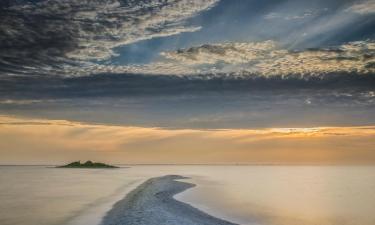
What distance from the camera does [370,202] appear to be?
63000mm

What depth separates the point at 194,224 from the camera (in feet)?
108

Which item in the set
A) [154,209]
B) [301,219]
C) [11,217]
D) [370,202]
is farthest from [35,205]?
[370,202]

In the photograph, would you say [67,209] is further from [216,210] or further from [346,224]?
[346,224]

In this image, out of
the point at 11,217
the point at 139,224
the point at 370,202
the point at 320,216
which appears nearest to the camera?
the point at 139,224

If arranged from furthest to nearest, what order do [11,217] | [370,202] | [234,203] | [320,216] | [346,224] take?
[370,202] < [234,203] < [320,216] < [346,224] < [11,217]

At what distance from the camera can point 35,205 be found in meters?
47.6


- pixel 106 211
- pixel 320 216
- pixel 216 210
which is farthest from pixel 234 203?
pixel 106 211

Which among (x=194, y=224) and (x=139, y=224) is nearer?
(x=139, y=224)

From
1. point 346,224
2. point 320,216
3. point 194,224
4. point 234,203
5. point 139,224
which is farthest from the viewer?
point 234,203

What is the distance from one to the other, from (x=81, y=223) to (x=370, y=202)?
43846 mm

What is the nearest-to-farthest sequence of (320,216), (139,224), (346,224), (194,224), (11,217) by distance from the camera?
(139,224)
(194,224)
(11,217)
(346,224)
(320,216)

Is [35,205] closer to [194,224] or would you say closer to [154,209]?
[154,209]

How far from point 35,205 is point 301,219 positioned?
2632 centimetres

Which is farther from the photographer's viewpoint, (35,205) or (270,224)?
(35,205)
